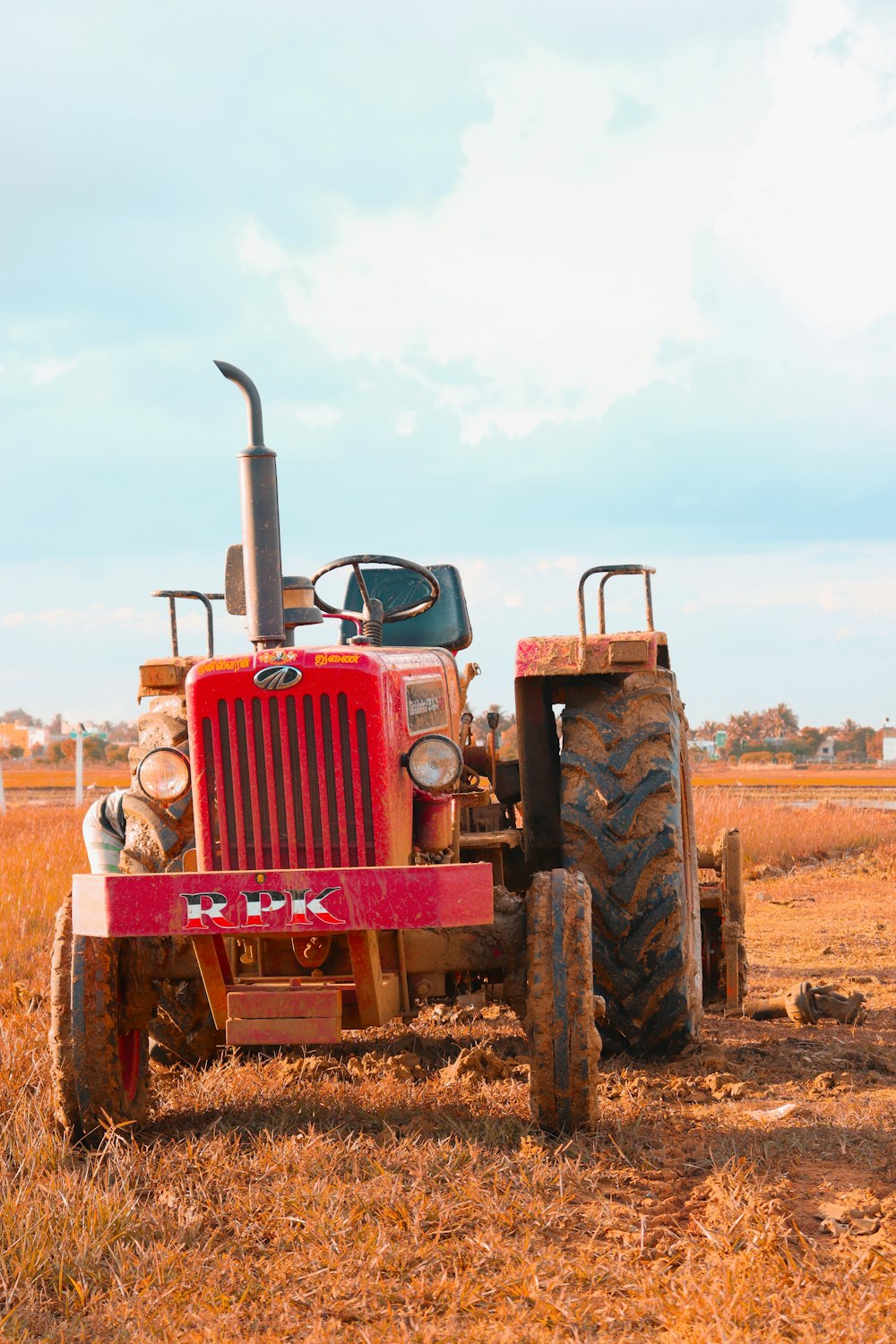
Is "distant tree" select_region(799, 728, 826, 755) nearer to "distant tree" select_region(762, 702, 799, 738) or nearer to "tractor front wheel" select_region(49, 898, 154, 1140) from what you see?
"distant tree" select_region(762, 702, 799, 738)

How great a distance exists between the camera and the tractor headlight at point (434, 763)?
173 inches

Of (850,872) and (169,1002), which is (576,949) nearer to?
(169,1002)

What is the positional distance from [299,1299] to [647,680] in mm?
2947

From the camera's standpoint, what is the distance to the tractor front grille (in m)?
4.27

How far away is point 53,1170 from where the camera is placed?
422 centimetres

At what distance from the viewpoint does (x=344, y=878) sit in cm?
402

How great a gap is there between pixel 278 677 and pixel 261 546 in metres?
0.62

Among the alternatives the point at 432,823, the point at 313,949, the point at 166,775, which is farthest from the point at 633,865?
the point at 166,775

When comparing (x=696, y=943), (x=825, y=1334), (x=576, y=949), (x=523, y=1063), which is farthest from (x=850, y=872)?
(x=825, y=1334)

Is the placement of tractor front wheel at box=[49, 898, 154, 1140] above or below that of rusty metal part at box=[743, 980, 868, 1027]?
above

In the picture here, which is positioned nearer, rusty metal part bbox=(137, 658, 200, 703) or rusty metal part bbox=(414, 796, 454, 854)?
rusty metal part bbox=(414, 796, 454, 854)

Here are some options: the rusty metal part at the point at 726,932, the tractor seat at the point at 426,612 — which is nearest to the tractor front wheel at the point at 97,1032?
the tractor seat at the point at 426,612

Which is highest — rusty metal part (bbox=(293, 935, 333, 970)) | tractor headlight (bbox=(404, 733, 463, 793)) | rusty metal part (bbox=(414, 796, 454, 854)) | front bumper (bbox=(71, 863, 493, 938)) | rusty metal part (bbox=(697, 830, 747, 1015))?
tractor headlight (bbox=(404, 733, 463, 793))

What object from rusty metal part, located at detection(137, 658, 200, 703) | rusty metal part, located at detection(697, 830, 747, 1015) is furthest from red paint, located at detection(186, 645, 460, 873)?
rusty metal part, located at detection(697, 830, 747, 1015)
